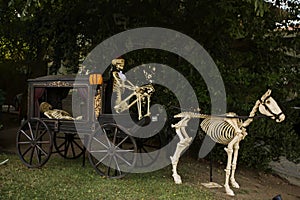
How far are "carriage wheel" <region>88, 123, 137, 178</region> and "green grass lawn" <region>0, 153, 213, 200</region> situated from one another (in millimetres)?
170

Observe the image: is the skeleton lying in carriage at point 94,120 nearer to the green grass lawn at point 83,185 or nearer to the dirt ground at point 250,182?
the green grass lawn at point 83,185

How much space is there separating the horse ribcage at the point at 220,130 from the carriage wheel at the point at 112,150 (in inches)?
40.7

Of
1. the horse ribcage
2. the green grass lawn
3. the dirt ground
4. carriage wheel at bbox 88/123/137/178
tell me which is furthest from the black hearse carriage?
the dirt ground

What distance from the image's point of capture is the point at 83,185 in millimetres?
5008

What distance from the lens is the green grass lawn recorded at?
456cm

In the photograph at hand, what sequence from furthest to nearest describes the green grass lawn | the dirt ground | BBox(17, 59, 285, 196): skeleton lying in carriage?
the dirt ground, BBox(17, 59, 285, 196): skeleton lying in carriage, the green grass lawn

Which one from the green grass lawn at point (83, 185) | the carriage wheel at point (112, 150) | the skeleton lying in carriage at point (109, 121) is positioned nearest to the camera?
the green grass lawn at point (83, 185)

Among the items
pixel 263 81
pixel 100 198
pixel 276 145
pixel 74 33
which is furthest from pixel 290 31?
pixel 100 198

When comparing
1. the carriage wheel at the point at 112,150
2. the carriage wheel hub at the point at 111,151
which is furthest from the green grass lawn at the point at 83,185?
the carriage wheel hub at the point at 111,151

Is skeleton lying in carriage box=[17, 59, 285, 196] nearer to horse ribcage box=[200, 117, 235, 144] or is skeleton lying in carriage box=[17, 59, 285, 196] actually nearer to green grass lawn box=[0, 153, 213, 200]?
horse ribcage box=[200, 117, 235, 144]

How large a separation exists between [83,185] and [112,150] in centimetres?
56

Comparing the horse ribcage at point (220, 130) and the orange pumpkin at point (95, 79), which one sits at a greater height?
the orange pumpkin at point (95, 79)

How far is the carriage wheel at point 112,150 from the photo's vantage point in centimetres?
510

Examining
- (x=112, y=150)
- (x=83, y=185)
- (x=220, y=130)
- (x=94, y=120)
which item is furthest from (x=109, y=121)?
(x=220, y=130)
